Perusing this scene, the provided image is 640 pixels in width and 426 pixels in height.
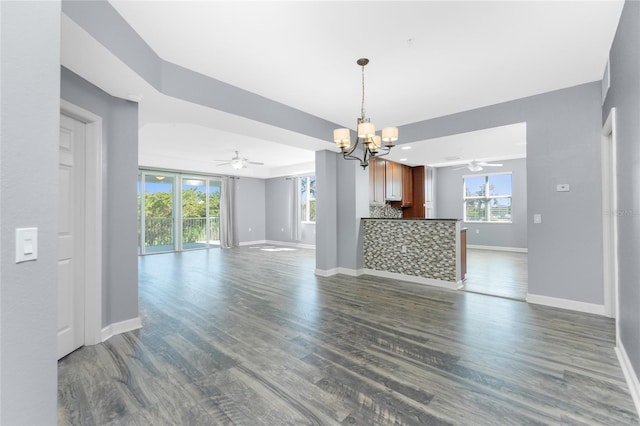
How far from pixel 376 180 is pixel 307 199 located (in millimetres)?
3783

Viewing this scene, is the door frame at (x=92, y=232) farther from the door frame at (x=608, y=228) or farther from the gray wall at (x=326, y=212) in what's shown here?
the door frame at (x=608, y=228)

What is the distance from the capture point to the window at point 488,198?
8.17m

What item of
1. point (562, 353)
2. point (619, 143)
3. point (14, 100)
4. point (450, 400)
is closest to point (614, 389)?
point (562, 353)

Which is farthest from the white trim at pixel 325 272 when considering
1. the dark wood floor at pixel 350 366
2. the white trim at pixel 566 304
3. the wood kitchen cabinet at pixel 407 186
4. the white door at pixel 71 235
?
the white door at pixel 71 235

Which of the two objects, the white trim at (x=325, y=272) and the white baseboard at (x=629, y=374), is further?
the white trim at (x=325, y=272)

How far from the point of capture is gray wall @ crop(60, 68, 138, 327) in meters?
2.77

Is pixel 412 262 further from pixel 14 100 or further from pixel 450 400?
pixel 14 100

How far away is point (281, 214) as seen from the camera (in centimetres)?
1023

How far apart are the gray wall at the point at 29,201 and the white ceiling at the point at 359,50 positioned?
1.10 m

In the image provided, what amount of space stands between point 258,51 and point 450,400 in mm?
3158

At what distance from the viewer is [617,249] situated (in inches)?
97.4

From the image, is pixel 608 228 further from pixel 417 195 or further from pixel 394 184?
pixel 417 195

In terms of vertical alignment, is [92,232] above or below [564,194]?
below

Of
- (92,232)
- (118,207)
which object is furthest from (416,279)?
(92,232)
